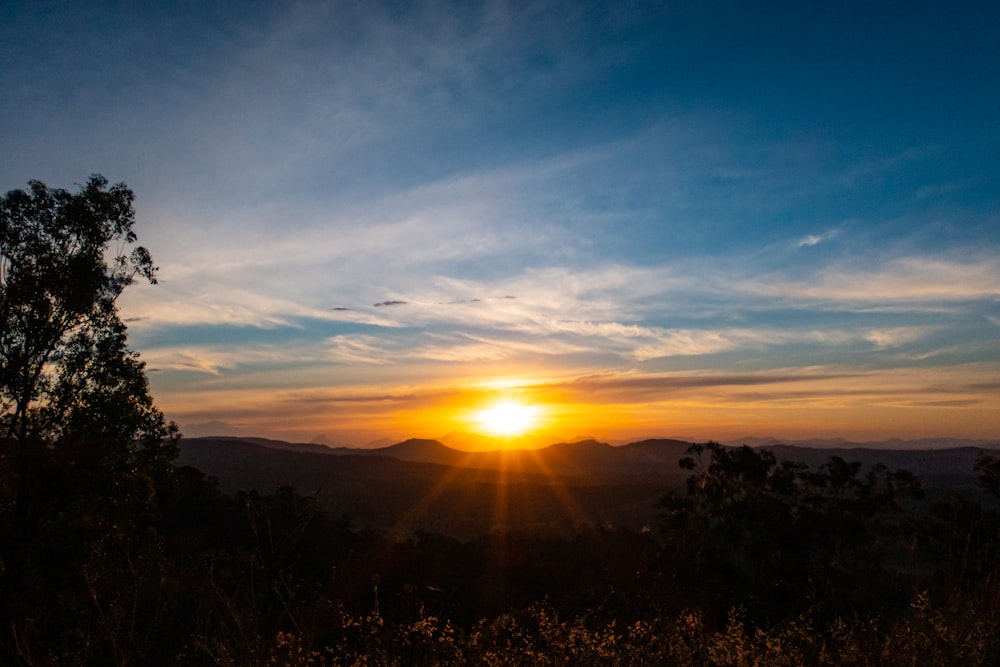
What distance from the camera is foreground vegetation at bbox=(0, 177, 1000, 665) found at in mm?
5672

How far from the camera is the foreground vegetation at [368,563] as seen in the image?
18.6 ft

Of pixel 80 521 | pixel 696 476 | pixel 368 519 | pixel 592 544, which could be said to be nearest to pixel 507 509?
pixel 368 519

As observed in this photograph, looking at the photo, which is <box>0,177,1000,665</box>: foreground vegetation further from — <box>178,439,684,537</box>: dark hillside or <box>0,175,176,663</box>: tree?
<box>178,439,684,537</box>: dark hillside

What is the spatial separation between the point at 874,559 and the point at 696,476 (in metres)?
9.27

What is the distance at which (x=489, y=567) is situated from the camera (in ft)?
121

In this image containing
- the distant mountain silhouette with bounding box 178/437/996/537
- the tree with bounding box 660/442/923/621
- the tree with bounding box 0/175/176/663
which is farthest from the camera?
the distant mountain silhouette with bounding box 178/437/996/537

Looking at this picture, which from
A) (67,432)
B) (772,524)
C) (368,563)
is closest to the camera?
(67,432)

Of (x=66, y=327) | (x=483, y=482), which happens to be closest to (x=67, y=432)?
(x=66, y=327)

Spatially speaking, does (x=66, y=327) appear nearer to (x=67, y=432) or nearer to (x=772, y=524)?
(x=67, y=432)

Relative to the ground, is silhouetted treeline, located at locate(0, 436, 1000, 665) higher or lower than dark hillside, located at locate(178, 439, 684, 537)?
higher

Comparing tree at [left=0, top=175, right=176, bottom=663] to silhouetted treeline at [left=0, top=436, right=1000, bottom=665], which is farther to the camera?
tree at [left=0, top=175, right=176, bottom=663]

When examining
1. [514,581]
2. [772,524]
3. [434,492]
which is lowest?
[434,492]

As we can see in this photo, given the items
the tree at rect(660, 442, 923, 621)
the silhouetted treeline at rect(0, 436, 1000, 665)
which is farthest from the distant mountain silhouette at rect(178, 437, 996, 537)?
the silhouetted treeline at rect(0, 436, 1000, 665)

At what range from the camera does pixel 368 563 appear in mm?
34188
